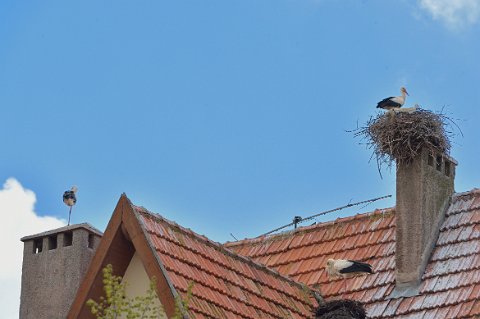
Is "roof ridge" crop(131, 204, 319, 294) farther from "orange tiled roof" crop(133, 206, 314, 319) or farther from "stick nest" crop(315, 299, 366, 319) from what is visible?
"stick nest" crop(315, 299, 366, 319)

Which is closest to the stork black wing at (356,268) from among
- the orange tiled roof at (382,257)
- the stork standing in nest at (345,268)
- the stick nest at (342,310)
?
the stork standing in nest at (345,268)

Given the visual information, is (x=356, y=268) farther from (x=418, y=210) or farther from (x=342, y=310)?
(x=342, y=310)

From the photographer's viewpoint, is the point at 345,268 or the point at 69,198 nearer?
the point at 345,268

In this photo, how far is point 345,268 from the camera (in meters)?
18.2

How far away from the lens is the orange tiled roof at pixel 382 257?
17.5 m

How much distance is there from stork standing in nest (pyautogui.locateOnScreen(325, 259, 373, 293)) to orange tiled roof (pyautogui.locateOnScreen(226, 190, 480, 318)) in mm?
292

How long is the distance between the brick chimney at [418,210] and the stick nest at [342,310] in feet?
4.86

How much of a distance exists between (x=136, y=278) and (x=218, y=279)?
0.89 metres

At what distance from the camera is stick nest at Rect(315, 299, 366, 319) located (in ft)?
54.2

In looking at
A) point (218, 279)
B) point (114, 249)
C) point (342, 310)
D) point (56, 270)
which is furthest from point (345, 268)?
point (56, 270)

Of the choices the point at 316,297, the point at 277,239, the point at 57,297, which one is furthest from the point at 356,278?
the point at 57,297

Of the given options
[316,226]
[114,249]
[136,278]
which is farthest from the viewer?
[316,226]

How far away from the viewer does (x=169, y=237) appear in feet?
53.8

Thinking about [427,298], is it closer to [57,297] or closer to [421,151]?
[421,151]
